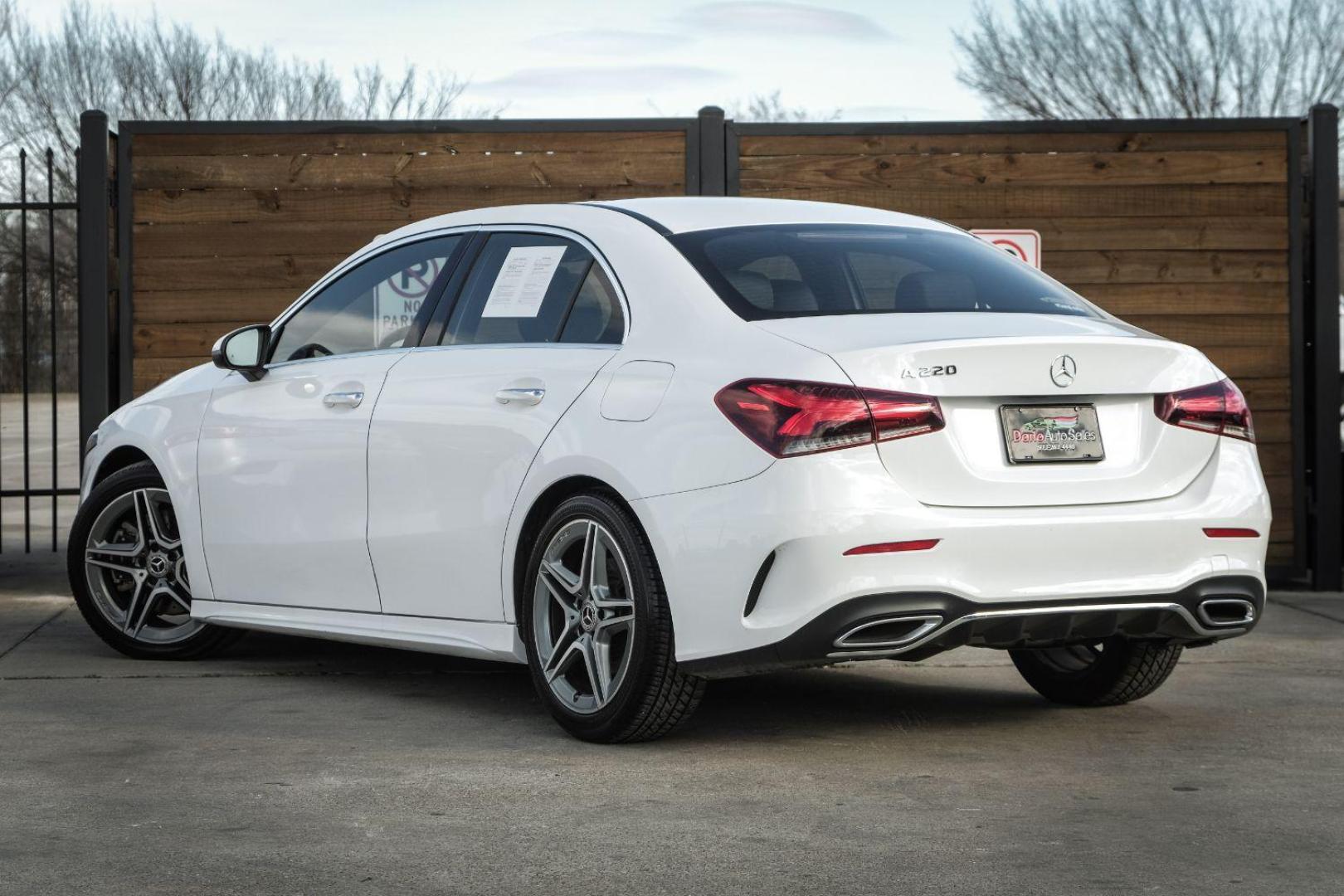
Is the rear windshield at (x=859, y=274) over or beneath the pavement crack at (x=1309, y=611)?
over

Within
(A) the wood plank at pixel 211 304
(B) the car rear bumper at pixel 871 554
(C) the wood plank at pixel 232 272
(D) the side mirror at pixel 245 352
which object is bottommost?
(B) the car rear bumper at pixel 871 554

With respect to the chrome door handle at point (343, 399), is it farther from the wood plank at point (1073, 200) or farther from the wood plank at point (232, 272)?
the wood plank at point (1073, 200)

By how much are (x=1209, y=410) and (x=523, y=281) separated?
2.11 metres

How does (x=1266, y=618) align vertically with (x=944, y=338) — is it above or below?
below

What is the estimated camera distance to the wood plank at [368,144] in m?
9.92

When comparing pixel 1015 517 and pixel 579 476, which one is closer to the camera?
pixel 1015 517

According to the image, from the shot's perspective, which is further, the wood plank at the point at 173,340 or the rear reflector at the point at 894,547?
the wood plank at the point at 173,340

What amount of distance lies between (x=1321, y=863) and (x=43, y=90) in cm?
3454

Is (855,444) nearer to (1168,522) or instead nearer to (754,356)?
(754,356)

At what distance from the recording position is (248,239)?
32.5 feet

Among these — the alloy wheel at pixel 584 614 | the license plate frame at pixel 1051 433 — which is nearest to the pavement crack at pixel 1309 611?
the license plate frame at pixel 1051 433

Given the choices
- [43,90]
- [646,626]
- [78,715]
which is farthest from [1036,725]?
[43,90]

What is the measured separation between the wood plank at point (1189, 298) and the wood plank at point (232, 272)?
4118mm

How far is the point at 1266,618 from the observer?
8703 mm
